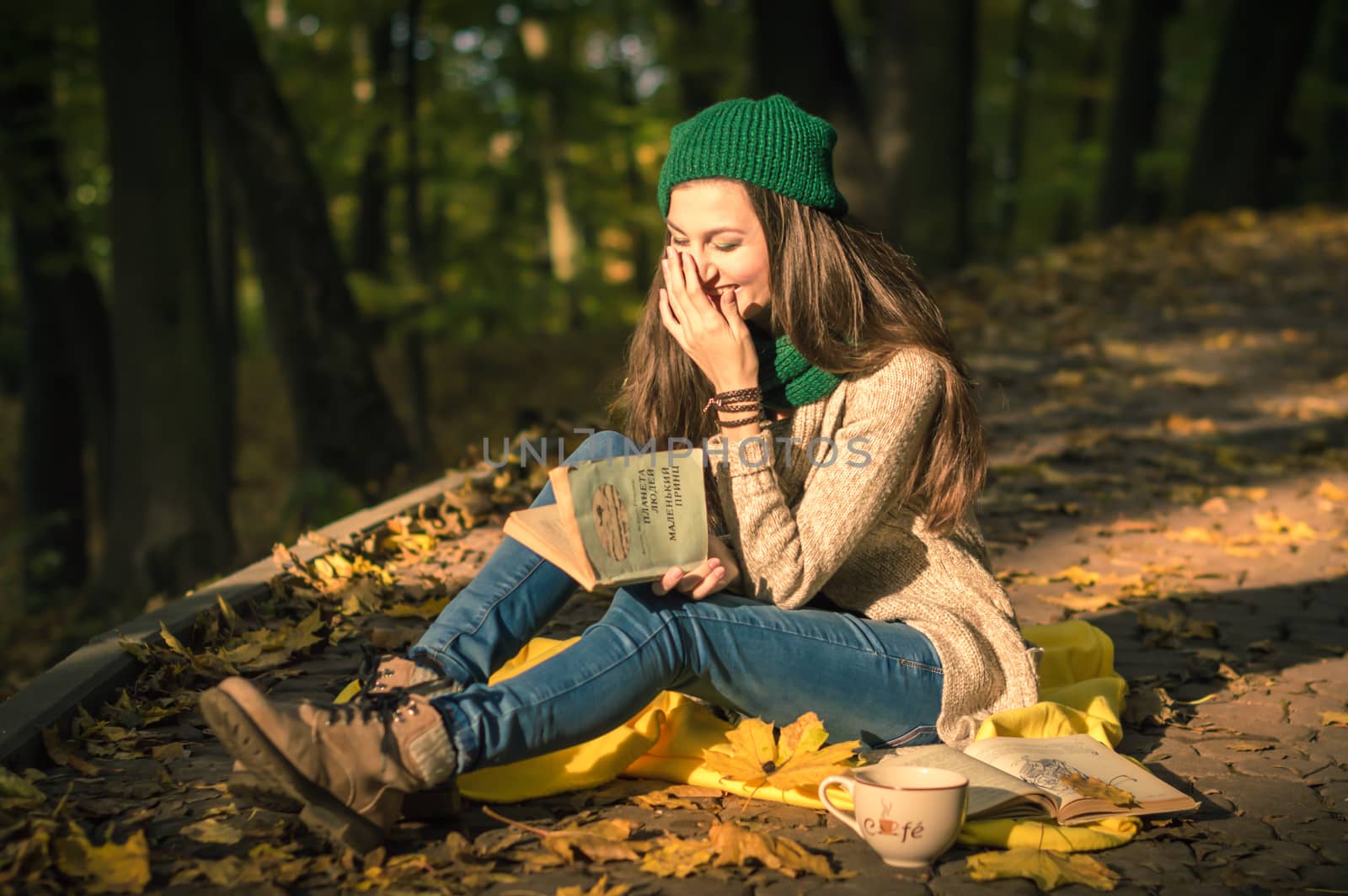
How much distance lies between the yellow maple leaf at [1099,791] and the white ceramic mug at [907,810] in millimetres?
328

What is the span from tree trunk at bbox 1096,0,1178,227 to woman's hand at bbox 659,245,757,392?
46.8 ft

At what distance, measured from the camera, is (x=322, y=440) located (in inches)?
339

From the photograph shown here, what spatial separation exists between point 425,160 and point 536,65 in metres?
1.71

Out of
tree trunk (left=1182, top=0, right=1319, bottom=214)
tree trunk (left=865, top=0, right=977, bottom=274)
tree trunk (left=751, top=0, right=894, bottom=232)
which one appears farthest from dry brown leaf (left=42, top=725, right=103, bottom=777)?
tree trunk (left=1182, top=0, right=1319, bottom=214)

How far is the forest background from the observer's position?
776 cm

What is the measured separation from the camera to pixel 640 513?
2750 millimetres

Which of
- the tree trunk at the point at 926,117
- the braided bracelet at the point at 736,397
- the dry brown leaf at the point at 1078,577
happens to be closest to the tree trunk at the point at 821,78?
the tree trunk at the point at 926,117

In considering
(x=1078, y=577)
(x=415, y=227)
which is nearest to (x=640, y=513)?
(x=1078, y=577)

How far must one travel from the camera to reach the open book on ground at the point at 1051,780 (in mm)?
2688

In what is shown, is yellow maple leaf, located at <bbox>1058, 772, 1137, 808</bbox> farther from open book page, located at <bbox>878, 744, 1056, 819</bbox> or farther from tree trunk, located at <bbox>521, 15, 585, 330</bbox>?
tree trunk, located at <bbox>521, 15, 585, 330</bbox>

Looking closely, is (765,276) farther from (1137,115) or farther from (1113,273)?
(1137,115)

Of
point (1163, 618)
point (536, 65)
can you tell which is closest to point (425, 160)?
point (536, 65)

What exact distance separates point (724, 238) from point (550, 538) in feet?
2.71

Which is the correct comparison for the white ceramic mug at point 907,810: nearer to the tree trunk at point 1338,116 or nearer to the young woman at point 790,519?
the young woman at point 790,519
